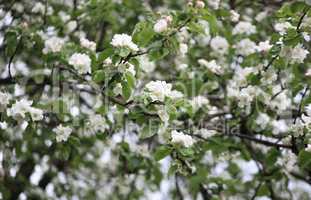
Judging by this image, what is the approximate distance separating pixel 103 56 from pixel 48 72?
1278 mm

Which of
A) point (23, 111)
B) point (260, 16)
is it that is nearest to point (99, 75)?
point (23, 111)

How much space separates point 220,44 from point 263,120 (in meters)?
0.75

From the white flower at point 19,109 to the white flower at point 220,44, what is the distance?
1.65 metres

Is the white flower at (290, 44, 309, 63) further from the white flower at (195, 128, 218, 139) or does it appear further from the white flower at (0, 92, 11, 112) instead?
the white flower at (0, 92, 11, 112)

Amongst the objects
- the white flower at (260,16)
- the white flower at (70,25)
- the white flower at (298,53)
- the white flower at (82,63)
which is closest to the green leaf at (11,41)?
the white flower at (82,63)

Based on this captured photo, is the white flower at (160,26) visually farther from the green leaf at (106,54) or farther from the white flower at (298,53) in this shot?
the white flower at (298,53)

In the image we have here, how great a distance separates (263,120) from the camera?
10.1 feet

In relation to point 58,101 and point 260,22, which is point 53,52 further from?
point 260,22

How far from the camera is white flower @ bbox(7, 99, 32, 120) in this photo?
2339 mm

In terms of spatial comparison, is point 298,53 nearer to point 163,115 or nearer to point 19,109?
point 163,115

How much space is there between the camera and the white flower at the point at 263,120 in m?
3.08

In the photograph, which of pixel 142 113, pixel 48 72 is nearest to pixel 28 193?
pixel 48 72

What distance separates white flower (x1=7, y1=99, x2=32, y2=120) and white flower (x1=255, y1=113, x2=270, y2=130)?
144cm

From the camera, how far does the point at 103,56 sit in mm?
2211
